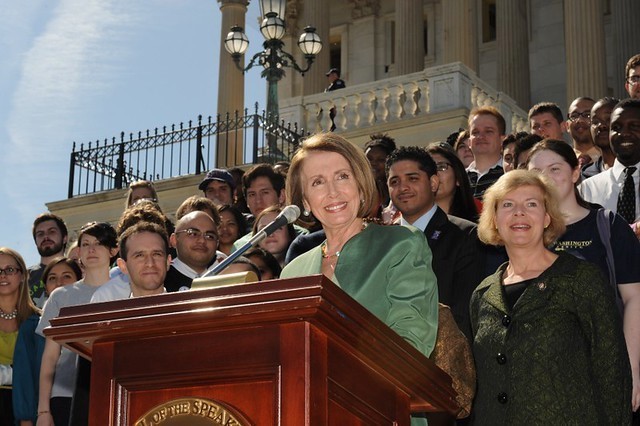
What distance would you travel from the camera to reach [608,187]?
884 cm

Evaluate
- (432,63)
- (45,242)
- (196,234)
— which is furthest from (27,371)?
(432,63)

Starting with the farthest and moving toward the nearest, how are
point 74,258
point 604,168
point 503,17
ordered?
point 503,17 → point 74,258 → point 604,168

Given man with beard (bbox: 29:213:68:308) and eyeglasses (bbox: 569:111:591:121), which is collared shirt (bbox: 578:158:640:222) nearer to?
eyeglasses (bbox: 569:111:591:121)

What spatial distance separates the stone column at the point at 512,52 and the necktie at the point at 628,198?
21330 millimetres

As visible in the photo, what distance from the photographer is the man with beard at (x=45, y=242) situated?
446 inches

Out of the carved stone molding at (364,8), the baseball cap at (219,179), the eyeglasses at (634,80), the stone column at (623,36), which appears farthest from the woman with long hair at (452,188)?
the carved stone molding at (364,8)

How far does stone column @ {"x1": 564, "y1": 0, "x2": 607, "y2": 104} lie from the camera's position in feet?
87.0

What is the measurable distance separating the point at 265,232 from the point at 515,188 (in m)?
2.42

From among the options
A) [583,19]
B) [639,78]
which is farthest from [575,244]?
[583,19]

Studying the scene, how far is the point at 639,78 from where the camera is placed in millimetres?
11227

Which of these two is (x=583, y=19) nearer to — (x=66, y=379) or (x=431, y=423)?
(x=66, y=379)

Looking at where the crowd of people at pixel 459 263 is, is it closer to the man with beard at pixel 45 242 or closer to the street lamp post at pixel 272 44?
the man with beard at pixel 45 242

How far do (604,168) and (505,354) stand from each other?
15.1ft

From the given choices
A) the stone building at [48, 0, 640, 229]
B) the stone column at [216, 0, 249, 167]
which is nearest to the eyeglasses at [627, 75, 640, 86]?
the stone building at [48, 0, 640, 229]
